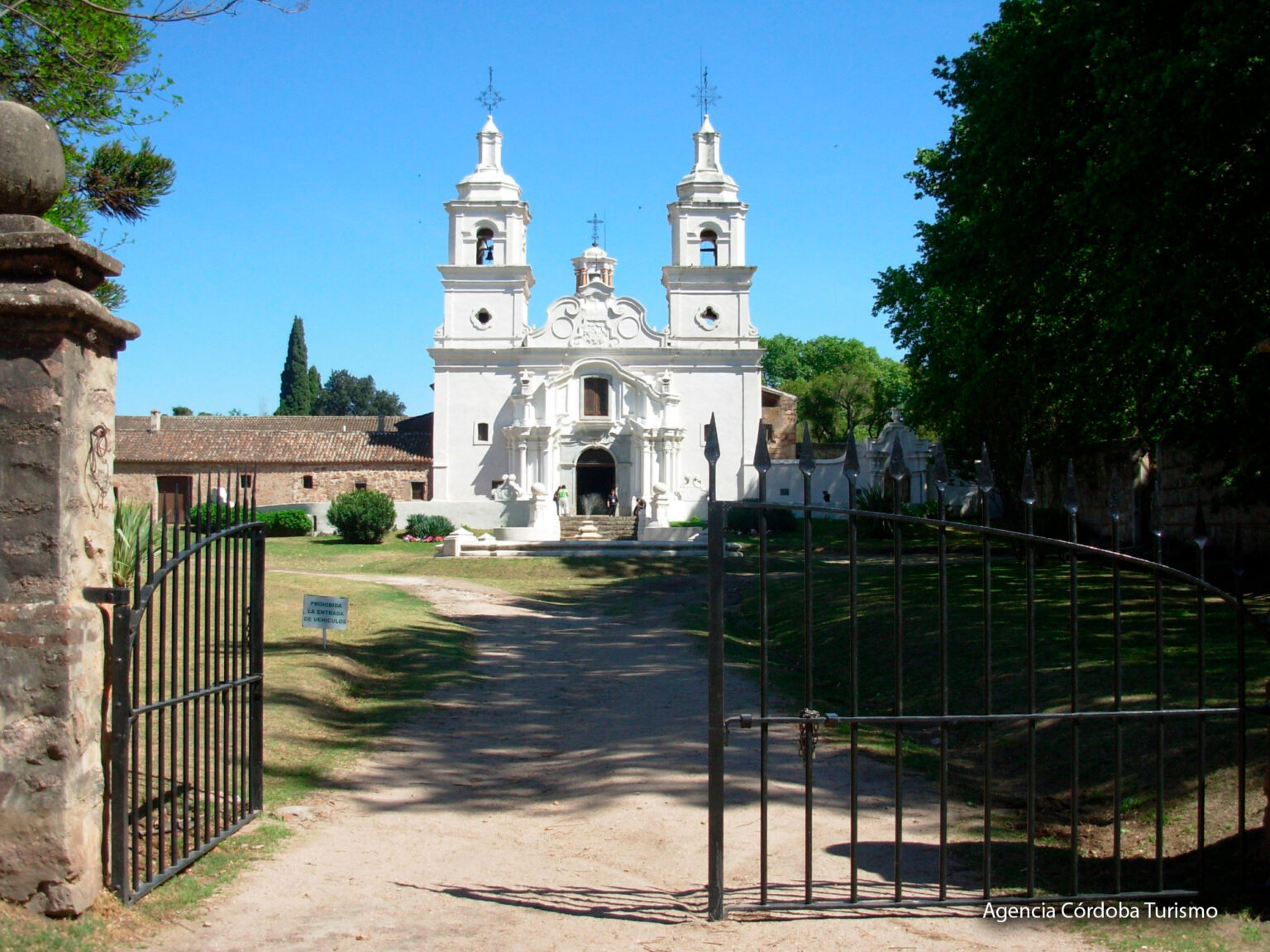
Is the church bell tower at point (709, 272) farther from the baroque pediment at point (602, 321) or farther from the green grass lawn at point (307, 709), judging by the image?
the green grass lawn at point (307, 709)

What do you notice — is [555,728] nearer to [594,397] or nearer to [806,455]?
[806,455]

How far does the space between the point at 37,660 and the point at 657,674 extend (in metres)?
8.00

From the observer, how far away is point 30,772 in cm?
429

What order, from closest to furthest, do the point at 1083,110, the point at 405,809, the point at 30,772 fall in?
the point at 30,772, the point at 405,809, the point at 1083,110

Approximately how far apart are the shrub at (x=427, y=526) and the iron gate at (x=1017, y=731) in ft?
71.2

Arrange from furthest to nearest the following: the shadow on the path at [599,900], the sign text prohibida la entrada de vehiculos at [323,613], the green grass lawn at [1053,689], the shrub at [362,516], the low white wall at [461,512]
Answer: the low white wall at [461,512], the shrub at [362,516], the sign text prohibida la entrada de vehiculos at [323,613], the green grass lawn at [1053,689], the shadow on the path at [599,900]

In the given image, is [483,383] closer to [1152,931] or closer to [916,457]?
[916,457]

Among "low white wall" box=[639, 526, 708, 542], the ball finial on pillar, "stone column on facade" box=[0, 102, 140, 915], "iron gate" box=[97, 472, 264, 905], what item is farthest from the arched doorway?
"stone column on facade" box=[0, 102, 140, 915]

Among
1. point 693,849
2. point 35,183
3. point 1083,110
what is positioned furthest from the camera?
point 1083,110

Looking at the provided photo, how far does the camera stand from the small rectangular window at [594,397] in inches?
1565

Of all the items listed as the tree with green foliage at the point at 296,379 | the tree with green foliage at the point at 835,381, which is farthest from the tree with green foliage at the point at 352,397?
the tree with green foliage at the point at 835,381

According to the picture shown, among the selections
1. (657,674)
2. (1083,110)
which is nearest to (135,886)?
(657,674)

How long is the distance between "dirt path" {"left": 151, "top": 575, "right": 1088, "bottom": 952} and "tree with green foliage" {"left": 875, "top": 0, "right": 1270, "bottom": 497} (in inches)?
134

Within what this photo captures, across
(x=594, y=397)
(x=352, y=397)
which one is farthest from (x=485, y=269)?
(x=352, y=397)
